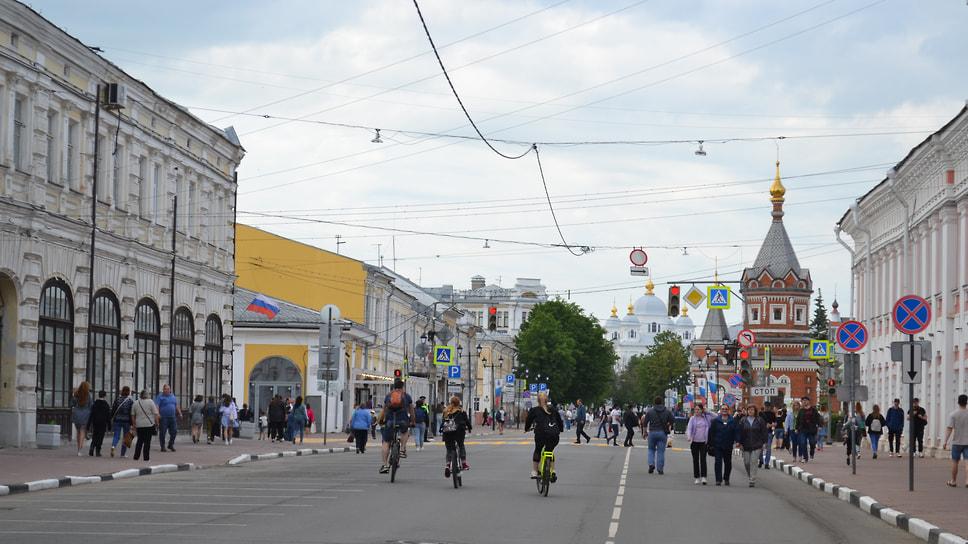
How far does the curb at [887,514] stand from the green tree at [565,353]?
275 ft

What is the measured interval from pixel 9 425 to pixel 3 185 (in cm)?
564

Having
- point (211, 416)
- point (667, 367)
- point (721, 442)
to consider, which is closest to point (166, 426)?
point (211, 416)

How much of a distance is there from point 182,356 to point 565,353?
2754 inches

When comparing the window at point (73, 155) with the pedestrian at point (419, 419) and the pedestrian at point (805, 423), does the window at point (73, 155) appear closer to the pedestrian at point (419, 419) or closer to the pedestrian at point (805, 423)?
the pedestrian at point (419, 419)

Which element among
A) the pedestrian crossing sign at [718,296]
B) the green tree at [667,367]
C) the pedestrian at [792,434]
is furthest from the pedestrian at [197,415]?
the green tree at [667,367]

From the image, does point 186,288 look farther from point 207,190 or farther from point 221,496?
point 221,496

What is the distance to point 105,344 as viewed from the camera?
36219mm

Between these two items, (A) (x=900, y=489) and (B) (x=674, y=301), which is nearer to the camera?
(A) (x=900, y=489)

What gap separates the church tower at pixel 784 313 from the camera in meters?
123

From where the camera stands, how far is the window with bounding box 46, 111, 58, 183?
32406 millimetres

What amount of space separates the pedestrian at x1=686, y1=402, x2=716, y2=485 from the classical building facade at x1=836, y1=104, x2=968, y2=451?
8.65 metres

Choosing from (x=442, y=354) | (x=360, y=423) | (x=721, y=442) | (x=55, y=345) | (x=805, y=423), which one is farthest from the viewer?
(x=442, y=354)

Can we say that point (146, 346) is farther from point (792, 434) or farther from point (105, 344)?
point (792, 434)

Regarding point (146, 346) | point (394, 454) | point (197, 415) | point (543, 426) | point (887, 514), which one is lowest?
point (887, 514)
